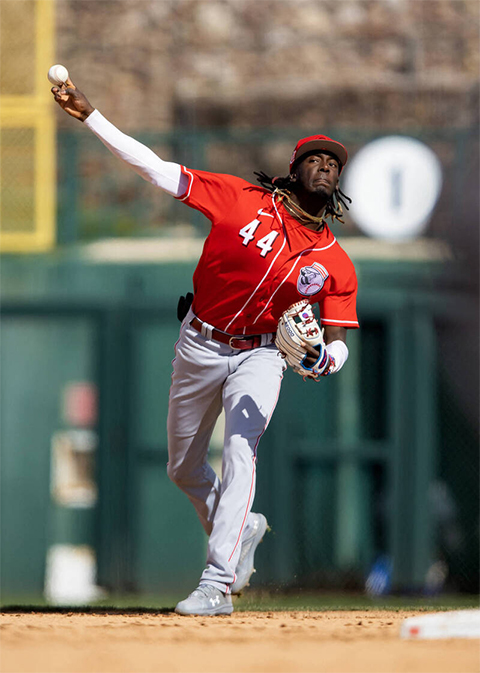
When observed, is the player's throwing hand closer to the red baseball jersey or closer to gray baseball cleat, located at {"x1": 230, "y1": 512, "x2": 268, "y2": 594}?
the red baseball jersey

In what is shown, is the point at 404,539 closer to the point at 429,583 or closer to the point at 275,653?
the point at 429,583

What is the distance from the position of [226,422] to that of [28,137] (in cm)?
690

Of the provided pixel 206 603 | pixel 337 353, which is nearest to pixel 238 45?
pixel 337 353

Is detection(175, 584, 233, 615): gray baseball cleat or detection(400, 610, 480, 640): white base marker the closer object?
detection(400, 610, 480, 640): white base marker

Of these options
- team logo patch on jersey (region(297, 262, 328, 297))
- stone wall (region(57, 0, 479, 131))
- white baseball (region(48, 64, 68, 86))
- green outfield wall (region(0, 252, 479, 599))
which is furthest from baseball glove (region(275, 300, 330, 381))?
stone wall (region(57, 0, 479, 131))

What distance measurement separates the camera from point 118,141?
5023 millimetres

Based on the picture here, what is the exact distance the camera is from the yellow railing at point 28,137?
36.8 feet

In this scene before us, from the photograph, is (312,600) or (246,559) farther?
(312,600)

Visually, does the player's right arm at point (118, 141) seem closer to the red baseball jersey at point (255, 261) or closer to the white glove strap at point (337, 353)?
the red baseball jersey at point (255, 261)

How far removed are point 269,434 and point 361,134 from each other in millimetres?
3132

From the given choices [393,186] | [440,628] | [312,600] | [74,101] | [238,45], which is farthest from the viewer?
[238,45]

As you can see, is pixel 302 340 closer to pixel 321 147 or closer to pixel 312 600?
pixel 321 147

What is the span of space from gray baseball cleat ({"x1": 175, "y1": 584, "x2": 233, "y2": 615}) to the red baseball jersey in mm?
1130

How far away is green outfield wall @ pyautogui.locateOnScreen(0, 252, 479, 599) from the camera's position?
1020cm
